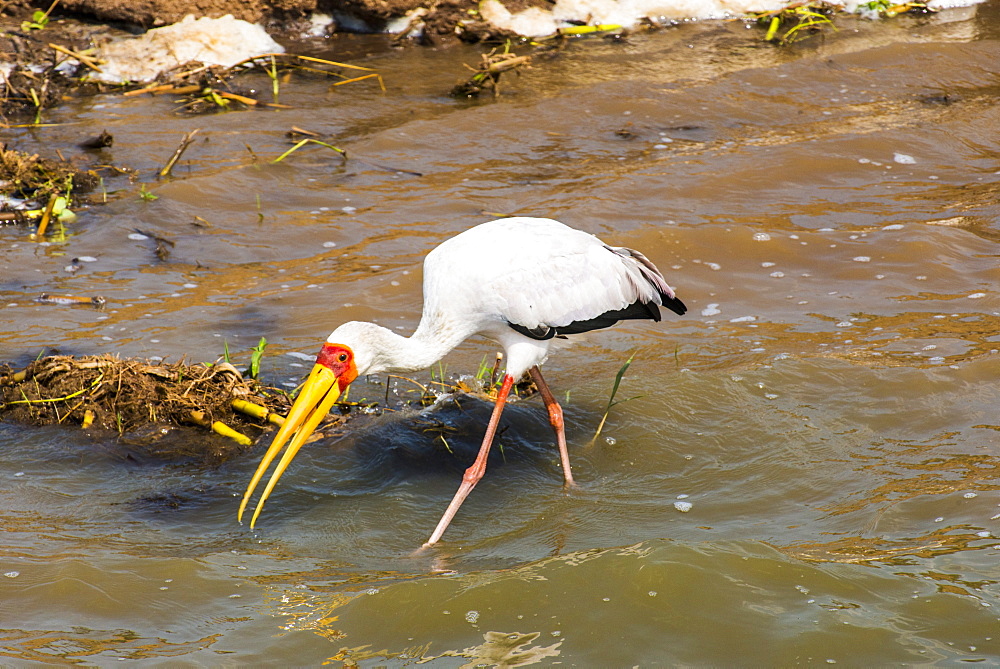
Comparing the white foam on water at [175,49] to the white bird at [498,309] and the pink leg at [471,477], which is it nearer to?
the white bird at [498,309]

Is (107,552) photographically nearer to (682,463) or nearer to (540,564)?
(540,564)

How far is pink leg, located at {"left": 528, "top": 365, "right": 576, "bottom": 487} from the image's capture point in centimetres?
506

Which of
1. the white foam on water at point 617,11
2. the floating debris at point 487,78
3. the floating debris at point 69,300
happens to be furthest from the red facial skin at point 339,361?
the white foam on water at point 617,11

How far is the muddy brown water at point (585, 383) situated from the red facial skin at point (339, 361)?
0.72m

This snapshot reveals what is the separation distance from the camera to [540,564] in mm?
4086

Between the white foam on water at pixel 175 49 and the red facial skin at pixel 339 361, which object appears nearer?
the red facial skin at pixel 339 361

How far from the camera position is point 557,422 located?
5156mm

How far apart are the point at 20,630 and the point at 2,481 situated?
1.32 meters

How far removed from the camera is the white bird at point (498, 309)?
171 inches

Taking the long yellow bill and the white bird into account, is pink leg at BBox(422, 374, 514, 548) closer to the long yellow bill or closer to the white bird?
the white bird

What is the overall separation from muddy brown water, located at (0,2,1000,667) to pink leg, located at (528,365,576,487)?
0.48 feet

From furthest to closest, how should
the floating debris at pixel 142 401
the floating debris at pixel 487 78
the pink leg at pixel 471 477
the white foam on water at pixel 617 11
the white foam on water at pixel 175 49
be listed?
the white foam on water at pixel 617 11
the white foam on water at pixel 175 49
the floating debris at pixel 487 78
the floating debris at pixel 142 401
the pink leg at pixel 471 477

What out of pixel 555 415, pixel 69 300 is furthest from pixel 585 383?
pixel 69 300

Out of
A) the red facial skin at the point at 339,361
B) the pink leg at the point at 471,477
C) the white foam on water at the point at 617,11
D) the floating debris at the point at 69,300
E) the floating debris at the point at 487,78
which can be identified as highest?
the white foam on water at the point at 617,11
